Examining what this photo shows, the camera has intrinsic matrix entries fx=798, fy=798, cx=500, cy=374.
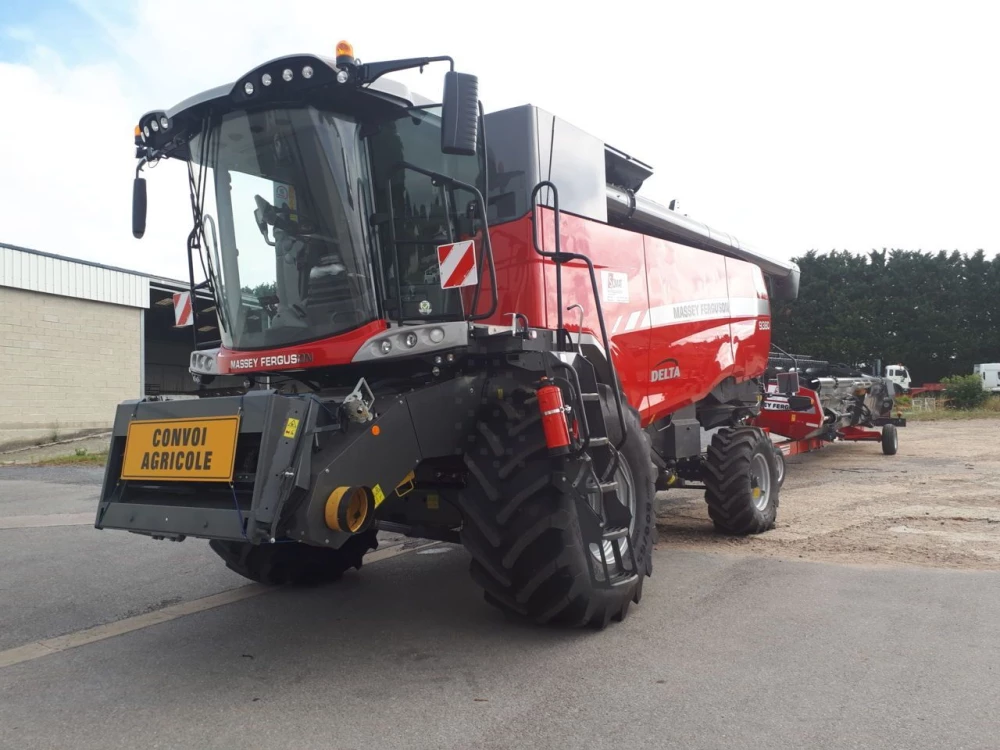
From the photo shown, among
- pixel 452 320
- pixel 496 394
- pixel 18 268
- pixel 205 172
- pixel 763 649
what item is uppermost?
pixel 18 268

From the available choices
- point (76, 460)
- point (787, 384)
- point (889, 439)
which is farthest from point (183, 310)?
point (76, 460)

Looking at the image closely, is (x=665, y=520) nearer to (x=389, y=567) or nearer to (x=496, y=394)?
(x=389, y=567)

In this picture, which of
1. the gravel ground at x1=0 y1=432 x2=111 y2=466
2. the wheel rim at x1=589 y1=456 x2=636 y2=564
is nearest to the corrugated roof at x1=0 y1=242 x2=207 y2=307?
the gravel ground at x1=0 y1=432 x2=111 y2=466

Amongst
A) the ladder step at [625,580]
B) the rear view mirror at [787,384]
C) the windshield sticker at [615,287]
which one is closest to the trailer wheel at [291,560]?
the ladder step at [625,580]

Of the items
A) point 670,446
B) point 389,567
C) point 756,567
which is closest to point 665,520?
point 670,446

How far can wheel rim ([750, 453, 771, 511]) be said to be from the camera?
25.2 feet

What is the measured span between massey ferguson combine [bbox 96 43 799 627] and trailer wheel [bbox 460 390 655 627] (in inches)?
0.5

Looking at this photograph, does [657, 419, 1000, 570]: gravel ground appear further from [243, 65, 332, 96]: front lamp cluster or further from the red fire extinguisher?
[243, 65, 332, 96]: front lamp cluster

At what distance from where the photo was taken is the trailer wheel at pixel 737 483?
729cm

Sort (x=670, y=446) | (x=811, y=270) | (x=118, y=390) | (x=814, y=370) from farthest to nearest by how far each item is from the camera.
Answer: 1. (x=811, y=270)
2. (x=118, y=390)
3. (x=814, y=370)
4. (x=670, y=446)

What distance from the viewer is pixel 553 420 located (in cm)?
422

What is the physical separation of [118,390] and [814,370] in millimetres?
18252

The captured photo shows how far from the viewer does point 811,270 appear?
52.1 meters

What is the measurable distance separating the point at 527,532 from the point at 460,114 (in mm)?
2183
